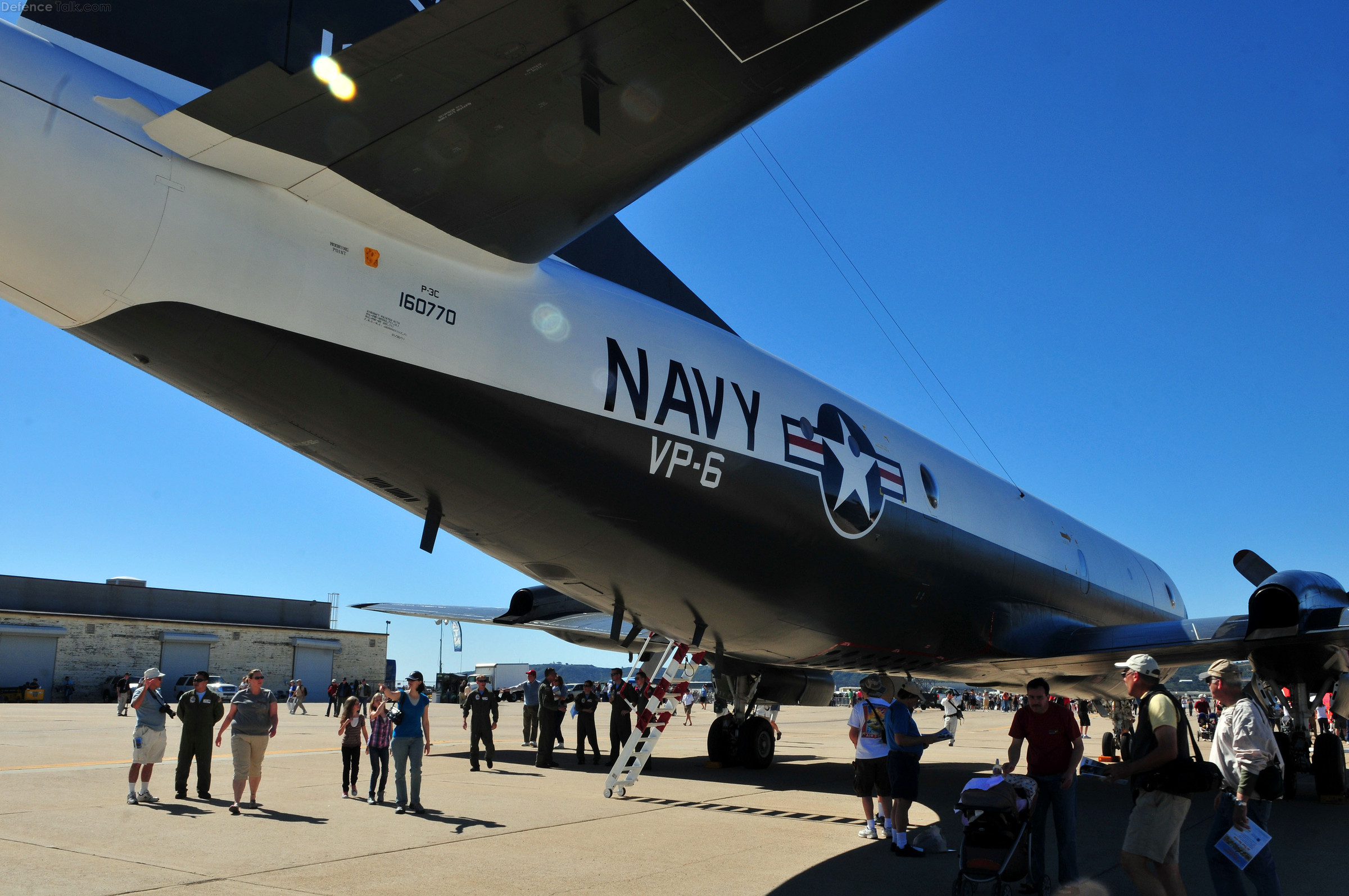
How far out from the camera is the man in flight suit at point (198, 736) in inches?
402

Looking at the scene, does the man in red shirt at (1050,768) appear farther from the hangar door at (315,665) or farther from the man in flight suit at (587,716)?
the hangar door at (315,665)

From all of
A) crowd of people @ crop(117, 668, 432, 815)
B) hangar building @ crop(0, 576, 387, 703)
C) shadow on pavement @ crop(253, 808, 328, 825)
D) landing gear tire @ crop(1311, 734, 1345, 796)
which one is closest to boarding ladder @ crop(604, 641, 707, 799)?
crowd of people @ crop(117, 668, 432, 815)

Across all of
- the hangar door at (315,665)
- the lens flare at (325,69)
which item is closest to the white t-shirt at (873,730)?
the lens flare at (325,69)

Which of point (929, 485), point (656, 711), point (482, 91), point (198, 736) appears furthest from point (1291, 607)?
point (198, 736)

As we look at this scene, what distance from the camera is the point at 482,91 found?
4.66 m

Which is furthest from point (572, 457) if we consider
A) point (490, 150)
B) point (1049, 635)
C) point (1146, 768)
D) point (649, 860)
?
point (1049, 635)

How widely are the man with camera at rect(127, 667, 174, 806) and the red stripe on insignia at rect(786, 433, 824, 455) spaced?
22.0ft

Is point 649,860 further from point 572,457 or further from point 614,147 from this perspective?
point 614,147

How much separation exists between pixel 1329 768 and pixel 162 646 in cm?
5073

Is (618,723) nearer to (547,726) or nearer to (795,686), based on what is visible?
(547,726)

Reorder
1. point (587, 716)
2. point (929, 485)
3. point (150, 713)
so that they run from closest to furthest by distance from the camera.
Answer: point (150, 713) → point (929, 485) → point (587, 716)

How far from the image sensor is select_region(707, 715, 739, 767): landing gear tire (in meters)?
14.5

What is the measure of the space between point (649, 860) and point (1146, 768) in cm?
370

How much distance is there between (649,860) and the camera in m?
7.19
